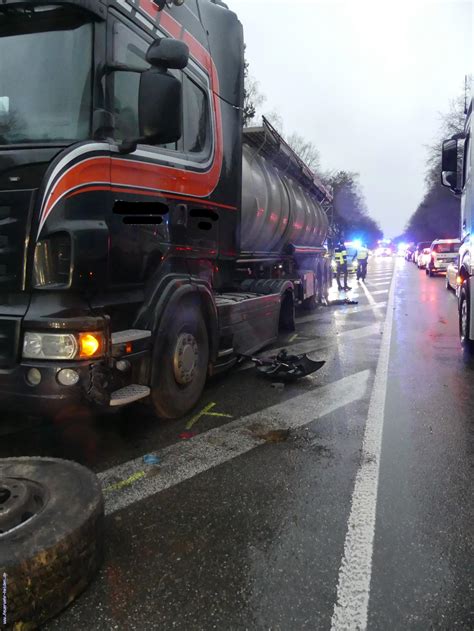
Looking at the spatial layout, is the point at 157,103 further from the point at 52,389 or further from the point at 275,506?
the point at 275,506

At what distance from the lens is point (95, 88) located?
323cm

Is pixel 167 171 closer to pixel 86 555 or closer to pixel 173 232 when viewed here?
pixel 173 232

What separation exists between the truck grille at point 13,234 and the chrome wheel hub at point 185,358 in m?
1.45

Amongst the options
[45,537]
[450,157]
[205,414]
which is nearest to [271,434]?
[205,414]

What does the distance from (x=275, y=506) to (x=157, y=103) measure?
8.65 ft

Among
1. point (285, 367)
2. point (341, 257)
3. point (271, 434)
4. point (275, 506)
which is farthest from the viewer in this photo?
point (341, 257)

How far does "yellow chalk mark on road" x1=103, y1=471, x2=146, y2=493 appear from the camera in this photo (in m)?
3.19

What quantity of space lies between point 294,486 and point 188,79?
139 inches

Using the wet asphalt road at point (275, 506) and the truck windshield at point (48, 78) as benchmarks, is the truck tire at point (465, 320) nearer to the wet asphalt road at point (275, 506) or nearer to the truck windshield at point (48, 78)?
the wet asphalt road at point (275, 506)

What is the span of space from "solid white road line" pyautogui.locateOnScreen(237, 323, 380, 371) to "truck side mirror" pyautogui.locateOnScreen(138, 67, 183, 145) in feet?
12.0

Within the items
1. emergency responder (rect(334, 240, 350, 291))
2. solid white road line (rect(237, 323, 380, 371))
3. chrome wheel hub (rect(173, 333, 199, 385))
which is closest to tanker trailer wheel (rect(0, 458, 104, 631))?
chrome wheel hub (rect(173, 333, 199, 385))

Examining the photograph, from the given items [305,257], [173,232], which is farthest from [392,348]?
[173,232]

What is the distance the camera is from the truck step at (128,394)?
332 cm

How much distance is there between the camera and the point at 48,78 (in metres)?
3.25
